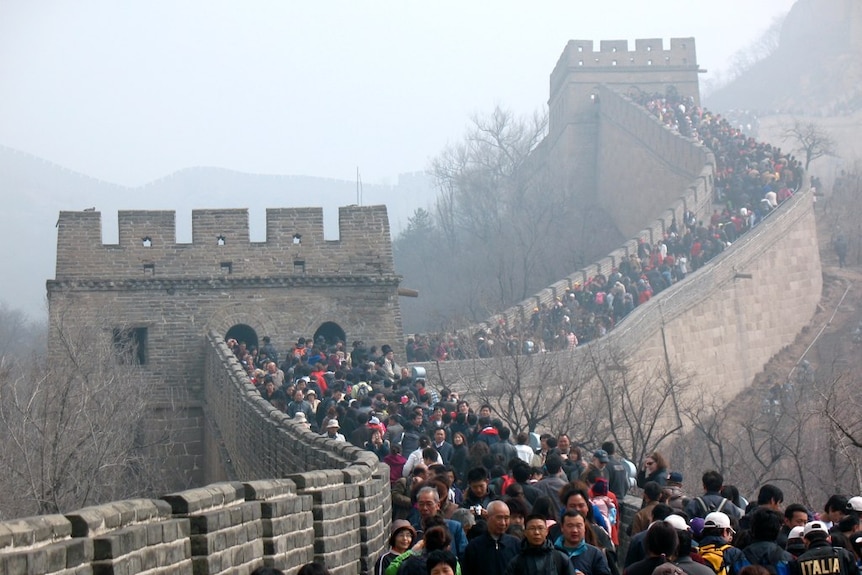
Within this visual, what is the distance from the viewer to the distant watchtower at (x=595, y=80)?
60375mm

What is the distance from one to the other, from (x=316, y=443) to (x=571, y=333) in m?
18.7

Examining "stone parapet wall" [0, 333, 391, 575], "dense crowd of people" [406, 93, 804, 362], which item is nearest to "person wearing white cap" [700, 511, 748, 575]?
"stone parapet wall" [0, 333, 391, 575]

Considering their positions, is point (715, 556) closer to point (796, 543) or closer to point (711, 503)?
point (796, 543)

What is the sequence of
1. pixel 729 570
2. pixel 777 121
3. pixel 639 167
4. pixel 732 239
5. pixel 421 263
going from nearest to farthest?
1. pixel 729 570
2. pixel 732 239
3. pixel 639 167
4. pixel 421 263
5. pixel 777 121

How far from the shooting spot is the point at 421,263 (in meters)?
66.6

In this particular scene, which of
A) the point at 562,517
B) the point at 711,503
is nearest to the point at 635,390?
the point at 711,503

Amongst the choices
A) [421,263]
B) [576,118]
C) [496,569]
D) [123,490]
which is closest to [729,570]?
[496,569]

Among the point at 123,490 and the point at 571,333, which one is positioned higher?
the point at 571,333

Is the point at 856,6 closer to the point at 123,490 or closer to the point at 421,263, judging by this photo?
the point at 421,263

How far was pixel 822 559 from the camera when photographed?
28.4 ft

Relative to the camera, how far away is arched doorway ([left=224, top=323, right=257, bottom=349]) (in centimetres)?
3171

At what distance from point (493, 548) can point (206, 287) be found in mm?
22728

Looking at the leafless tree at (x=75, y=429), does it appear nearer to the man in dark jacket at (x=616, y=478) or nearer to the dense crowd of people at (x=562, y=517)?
the dense crowd of people at (x=562, y=517)

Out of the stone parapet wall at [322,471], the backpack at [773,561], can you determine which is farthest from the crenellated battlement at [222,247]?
the backpack at [773,561]
